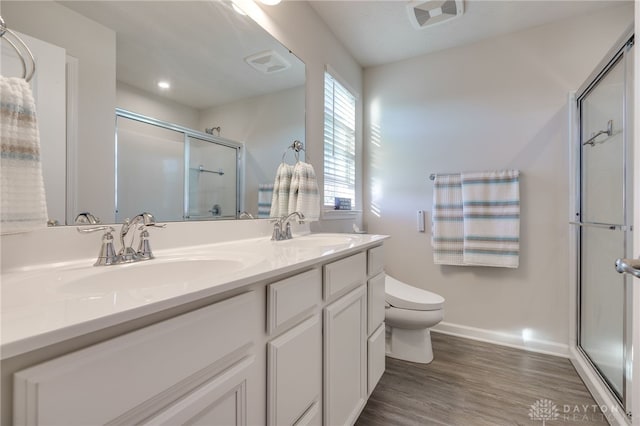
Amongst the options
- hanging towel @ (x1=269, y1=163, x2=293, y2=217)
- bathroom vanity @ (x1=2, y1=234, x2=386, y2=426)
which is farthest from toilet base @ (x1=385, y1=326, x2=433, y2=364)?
hanging towel @ (x1=269, y1=163, x2=293, y2=217)

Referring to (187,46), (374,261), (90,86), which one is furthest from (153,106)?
(374,261)

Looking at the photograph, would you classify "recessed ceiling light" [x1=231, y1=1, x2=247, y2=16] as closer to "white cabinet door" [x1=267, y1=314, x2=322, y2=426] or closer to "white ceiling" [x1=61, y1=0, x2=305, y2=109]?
"white ceiling" [x1=61, y1=0, x2=305, y2=109]

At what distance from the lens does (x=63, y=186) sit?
2.67ft

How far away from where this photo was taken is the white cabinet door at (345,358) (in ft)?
3.37

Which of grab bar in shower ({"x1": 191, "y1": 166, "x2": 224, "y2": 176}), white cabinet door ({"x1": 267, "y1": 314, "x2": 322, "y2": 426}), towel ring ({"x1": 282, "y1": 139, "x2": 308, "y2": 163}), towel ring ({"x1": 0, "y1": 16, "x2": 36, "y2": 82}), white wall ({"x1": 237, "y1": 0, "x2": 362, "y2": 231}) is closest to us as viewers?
towel ring ({"x1": 0, "y1": 16, "x2": 36, "y2": 82})

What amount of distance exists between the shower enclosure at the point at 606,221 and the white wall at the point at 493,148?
0.50ft

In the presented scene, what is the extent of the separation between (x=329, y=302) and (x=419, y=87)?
7.22ft

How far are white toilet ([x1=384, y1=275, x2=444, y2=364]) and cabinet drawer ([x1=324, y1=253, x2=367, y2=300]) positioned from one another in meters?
0.69

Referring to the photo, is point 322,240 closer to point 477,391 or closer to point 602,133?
point 477,391

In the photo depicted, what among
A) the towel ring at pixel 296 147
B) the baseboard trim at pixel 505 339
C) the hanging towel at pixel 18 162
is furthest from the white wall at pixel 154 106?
the baseboard trim at pixel 505 339

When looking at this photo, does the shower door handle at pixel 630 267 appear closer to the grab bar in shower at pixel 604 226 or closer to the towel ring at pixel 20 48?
the grab bar in shower at pixel 604 226

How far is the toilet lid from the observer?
1.82m

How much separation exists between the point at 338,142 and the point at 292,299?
5.60 feet

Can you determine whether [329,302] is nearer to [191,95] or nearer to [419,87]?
[191,95]
